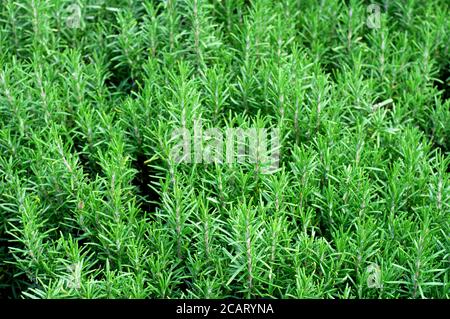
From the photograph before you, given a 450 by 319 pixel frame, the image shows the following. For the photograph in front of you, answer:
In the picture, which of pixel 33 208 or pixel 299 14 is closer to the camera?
pixel 33 208

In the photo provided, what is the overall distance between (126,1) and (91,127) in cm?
100

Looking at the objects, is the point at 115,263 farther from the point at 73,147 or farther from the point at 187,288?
the point at 73,147

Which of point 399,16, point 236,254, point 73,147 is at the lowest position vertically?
point 236,254

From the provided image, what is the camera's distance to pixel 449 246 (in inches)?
120

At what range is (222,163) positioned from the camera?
326cm

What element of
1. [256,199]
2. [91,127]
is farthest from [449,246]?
[91,127]

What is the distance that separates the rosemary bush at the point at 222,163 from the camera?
9.82 ft

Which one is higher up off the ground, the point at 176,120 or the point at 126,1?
the point at 126,1

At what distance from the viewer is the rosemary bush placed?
2994 mm

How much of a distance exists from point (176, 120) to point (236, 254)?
0.70m

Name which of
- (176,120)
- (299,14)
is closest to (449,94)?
(299,14)
